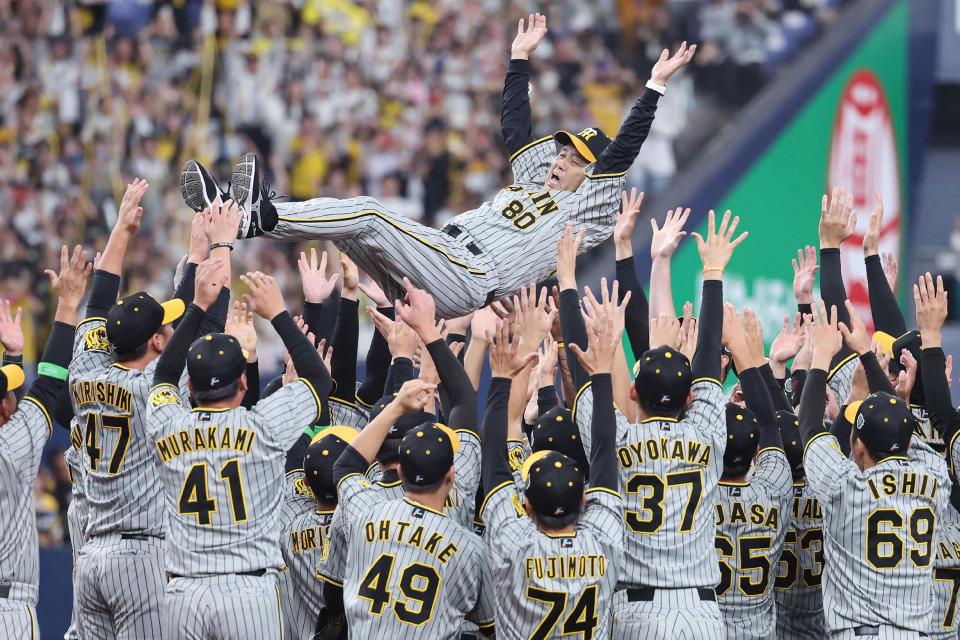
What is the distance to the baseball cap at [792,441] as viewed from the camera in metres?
7.25

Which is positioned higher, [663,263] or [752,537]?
[663,263]

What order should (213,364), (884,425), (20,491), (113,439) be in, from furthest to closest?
1. (113,439)
2. (20,491)
3. (884,425)
4. (213,364)

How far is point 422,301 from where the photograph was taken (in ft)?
20.7

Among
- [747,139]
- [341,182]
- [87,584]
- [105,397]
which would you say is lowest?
[87,584]

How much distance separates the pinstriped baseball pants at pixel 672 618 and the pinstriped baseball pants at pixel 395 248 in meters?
2.22

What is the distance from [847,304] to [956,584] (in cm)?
155

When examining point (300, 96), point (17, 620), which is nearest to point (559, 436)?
point (17, 620)

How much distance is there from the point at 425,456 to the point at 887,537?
2253mm

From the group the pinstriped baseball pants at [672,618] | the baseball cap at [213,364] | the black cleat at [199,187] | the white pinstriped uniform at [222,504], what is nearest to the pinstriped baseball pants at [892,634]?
the pinstriped baseball pants at [672,618]

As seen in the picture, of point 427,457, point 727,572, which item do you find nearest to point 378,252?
point 427,457

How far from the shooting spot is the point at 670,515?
20.5 ft

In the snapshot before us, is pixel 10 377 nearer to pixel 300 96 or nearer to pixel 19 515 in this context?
pixel 19 515

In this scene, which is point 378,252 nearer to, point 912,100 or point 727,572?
point 727,572

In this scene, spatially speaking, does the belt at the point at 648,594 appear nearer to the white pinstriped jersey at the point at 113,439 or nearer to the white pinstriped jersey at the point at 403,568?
the white pinstriped jersey at the point at 403,568
